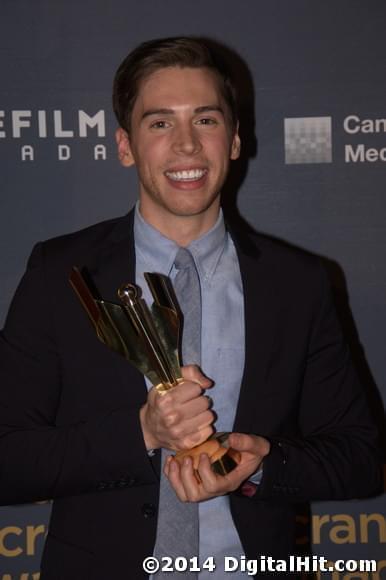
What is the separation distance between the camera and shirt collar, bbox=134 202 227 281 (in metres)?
1.55

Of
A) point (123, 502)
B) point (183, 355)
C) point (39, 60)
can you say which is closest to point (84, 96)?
point (39, 60)

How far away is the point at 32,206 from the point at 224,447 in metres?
1.27

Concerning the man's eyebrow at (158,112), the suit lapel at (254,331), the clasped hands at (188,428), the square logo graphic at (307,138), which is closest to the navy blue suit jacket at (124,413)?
the suit lapel at (254,331)

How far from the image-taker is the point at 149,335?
3.90ft

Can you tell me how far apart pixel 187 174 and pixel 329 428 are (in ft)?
1.89

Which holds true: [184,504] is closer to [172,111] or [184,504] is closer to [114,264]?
[114,264]

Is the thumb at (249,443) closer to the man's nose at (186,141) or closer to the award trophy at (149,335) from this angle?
the award trophy at (149,335)

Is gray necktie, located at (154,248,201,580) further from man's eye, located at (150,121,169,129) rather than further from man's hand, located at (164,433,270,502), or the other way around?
man's eye, located at (150,121,169,129)

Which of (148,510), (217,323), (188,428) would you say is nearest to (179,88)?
(217,323)

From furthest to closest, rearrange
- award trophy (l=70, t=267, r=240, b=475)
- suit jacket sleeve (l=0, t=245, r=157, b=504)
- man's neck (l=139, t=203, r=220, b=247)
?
man's neck (l=139, t=203, r=220, b=247) → suit jacket sleeve (l=0, t=245, r=157, b=504) → award trophy (l=70, t=267, r=240, b=475)

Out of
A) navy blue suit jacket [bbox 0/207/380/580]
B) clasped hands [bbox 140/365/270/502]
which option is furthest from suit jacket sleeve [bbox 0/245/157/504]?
clasped hands [bbox 140/365/270/502]

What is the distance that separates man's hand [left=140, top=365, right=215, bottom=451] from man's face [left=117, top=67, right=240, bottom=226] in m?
0.43

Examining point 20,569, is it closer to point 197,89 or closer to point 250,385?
point 250,385

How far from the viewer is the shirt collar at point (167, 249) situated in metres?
1.55
